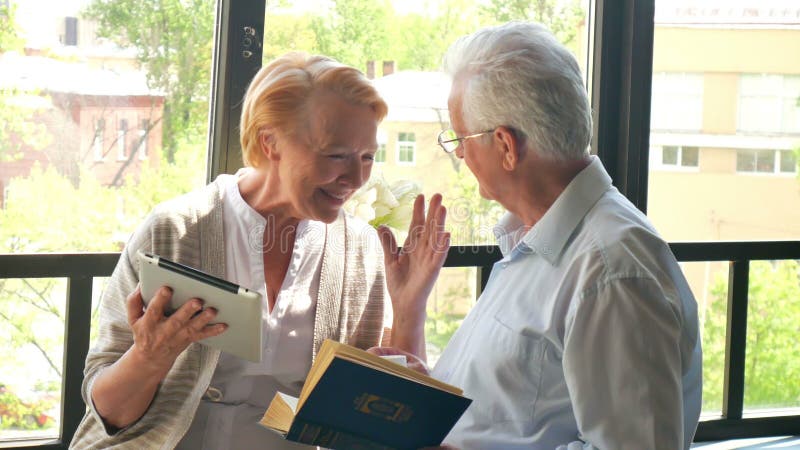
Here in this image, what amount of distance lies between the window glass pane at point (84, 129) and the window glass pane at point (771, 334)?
234 centimetres

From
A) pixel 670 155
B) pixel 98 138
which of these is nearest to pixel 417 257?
pixel 98 138

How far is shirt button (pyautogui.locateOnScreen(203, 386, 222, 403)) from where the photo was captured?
2.14 meters

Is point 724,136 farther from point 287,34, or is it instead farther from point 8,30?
point 8,30

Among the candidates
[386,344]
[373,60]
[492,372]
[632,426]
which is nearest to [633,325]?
[632,426]

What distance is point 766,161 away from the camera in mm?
A: 3561

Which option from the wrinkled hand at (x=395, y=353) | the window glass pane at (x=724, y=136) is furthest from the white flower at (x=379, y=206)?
the window glass pane at (x=724, y=136)

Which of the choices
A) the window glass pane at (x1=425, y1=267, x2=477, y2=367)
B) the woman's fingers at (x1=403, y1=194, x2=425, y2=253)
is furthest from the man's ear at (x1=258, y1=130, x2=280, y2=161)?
the window glass pane at (x1=425, y1=267, x2=477, y2=367)

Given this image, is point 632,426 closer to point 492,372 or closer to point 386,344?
point 492,372

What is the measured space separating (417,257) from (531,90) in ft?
2.36

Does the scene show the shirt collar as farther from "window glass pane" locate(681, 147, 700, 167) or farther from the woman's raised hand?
"window glass pane" locate(681, 147, 700, 167)

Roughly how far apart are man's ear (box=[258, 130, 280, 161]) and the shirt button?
580 mm

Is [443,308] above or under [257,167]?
under

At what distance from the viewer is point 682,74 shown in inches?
134

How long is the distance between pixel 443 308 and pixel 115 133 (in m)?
1.30
